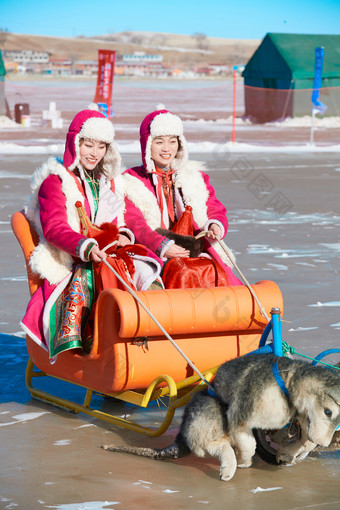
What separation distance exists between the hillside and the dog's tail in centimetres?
12637

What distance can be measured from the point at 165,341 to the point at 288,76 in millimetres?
22896

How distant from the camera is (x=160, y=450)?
3.51 meters

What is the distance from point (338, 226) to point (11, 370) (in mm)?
5637

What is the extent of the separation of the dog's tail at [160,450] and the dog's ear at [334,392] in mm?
645

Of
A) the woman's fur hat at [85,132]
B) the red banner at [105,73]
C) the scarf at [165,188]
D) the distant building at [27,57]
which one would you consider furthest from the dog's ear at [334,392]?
the distant building at [27,57]

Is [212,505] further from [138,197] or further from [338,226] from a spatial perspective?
[338,226]

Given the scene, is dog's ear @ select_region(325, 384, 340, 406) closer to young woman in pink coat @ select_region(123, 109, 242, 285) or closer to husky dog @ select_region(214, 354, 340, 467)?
husky dog @ select_region(214, 354, 340, 467)

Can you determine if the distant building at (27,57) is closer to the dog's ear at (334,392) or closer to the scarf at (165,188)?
the scarf at (165,188)

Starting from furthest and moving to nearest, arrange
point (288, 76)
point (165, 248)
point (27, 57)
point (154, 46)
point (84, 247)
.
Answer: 1. point (154, 46)
2. point (27, 57)
3. point (288, 76)
4. point (165, 248)
5. point (84, 247)

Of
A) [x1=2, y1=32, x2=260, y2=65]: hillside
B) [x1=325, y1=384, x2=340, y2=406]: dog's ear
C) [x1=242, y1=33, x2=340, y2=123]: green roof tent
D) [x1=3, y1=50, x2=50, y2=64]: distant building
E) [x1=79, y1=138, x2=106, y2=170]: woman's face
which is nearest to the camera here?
[x1=325, y1=384, x2=340, y2=406]: dog's ear

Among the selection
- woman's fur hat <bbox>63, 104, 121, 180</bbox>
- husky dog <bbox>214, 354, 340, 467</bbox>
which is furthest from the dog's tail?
woman's fur hat <bbox>63, 104, 121, 180</bbox>

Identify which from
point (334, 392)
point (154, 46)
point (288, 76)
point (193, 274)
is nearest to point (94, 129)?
point (193, 274)

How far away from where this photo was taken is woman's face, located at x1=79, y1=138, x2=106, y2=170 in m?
4.34

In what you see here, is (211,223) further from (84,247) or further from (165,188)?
(84,247)
